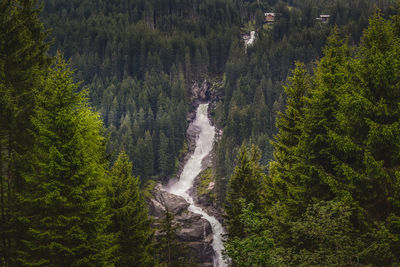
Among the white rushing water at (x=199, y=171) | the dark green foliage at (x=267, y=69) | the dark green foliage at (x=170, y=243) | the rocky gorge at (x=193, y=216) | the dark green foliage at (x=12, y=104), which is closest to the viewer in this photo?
the dark green foliage at (x=12, y=104)

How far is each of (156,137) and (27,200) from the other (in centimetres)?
7473

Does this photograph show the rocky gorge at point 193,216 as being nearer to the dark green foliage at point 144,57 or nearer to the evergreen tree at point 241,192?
the dark green foliage at point 144,57

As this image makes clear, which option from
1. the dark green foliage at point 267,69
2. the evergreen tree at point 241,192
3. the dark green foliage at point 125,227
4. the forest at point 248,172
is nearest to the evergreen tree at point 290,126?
the forest at point 248,172

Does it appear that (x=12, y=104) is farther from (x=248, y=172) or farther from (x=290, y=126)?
(x=248, y=172)

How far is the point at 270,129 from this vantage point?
88938 millimetres

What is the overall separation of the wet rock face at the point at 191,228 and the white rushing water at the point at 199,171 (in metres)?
1.49

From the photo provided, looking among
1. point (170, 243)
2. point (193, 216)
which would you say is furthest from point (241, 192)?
point (193, 216)

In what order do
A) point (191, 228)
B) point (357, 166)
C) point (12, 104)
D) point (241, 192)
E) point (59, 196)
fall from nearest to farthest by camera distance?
point (59, 196) < point (357, 166) < point (12, 104) < point (241, 192) < point (191, 228)

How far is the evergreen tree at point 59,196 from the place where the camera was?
1372 centimetres

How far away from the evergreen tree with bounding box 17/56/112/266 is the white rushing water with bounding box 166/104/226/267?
42346mm

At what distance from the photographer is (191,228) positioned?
57.3 meters

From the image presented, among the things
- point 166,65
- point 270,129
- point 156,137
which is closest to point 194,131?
point 156,137

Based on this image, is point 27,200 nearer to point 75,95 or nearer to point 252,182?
point 75,95

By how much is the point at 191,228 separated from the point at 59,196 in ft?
152
